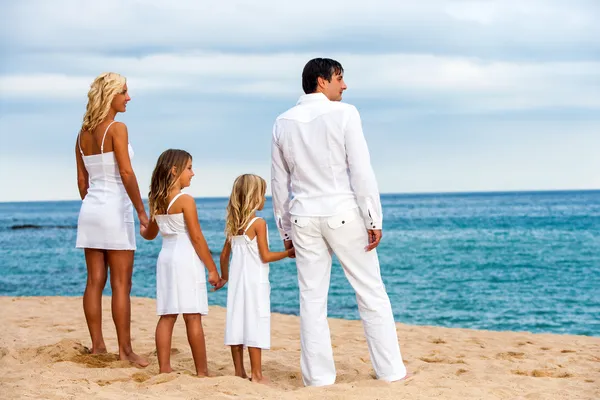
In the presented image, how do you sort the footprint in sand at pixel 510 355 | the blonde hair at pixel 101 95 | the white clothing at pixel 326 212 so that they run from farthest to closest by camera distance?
the footprint in sand at pixel 510 355 → the blonde hair at pixel 101 95 → the white clothing at pixel 326 212

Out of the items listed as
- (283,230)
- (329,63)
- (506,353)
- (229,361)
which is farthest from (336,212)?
(506,353)

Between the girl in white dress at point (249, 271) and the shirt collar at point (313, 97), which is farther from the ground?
the shirt collar at point (313, 97)

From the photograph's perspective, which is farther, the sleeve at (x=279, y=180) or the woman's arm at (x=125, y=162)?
the woman's arm at (x=125, y=162)

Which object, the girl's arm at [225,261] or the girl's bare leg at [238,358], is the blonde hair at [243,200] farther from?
the girl's bare leg at [238,358]

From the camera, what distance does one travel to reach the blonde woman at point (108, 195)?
17.4ft

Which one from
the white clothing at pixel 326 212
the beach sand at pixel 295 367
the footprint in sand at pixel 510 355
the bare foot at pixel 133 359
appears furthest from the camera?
the footprint in sand at pixel 510 355

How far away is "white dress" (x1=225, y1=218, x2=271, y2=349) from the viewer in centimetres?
502

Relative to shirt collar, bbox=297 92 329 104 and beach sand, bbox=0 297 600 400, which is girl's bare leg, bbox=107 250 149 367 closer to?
beach sand, bbox=0 297 600 400

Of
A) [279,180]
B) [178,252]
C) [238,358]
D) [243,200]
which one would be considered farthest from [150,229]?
[238,358]

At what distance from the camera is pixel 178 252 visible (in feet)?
16.6

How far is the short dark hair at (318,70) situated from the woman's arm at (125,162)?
55.2 inches

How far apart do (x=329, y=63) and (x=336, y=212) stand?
983mm

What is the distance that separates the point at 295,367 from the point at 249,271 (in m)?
1.29

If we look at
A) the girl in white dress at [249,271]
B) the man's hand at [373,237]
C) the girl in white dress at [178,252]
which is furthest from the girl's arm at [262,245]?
the man's hand at [373,237]
